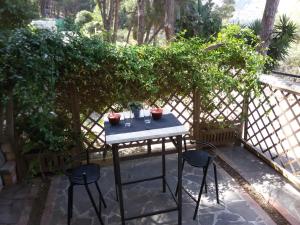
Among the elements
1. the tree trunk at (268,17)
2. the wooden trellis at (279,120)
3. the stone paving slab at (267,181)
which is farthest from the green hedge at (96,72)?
the tree trunk at (268,17)

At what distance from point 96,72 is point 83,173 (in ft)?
4.15

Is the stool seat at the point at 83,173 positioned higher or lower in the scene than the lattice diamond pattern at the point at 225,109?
lower

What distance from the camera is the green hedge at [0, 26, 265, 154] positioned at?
2.30 meters

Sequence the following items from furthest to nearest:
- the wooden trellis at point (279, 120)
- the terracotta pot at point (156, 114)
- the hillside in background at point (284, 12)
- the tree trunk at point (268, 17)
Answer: the hillside in background at point (284, 12) < the tree trunk at point (268, 17) < the wooden trellis at point (279, 120) < the terracotta pot at point (156, 114)

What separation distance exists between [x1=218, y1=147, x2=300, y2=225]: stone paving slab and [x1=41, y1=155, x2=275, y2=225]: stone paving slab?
202mm

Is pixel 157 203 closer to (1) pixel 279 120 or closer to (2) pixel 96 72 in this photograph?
(2) pixel 96 72

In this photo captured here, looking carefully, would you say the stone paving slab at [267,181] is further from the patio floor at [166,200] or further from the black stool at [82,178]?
the black stool at [82,178]

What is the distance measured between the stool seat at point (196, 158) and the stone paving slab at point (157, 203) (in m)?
0.48

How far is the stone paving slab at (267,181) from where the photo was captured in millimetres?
2486

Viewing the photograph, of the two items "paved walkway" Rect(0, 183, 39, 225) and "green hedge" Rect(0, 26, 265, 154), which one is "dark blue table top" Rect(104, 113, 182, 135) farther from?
"paved walkway" Rect(0, 183, 39, 225)

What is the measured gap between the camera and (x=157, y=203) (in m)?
2.60

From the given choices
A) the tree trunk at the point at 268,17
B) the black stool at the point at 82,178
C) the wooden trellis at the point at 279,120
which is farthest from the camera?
the tree trunk at the point at 268,17

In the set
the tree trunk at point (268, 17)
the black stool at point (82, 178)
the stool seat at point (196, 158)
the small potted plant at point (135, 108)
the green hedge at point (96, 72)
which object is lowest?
the black stool at point (82, 178)

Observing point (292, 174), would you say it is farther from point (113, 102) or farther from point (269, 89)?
point (113, 102)
